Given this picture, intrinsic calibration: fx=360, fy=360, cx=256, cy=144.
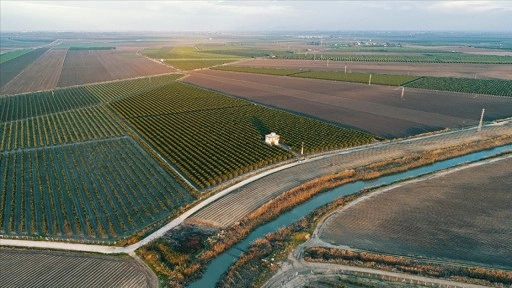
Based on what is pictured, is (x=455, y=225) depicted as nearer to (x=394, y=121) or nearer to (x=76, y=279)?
(x=76, y=279)

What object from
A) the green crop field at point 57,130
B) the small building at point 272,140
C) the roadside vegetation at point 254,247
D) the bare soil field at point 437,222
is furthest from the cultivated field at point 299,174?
the green crop field at point 57,130

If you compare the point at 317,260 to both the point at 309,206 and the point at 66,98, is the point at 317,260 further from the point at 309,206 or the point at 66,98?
the point at 66,98

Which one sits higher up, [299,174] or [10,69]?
[10,69]

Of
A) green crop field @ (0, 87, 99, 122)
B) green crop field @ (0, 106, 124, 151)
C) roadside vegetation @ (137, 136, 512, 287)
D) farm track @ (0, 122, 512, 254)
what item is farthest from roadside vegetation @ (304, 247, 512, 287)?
green crop field @ (0, 87, 99, 122)

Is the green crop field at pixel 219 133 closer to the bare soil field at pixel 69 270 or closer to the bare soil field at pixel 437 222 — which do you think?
the bare soil field at pixel 69 270

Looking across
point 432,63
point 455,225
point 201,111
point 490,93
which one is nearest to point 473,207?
point 455,225

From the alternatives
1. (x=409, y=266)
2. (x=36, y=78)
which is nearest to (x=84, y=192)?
(x=409, y=266)
